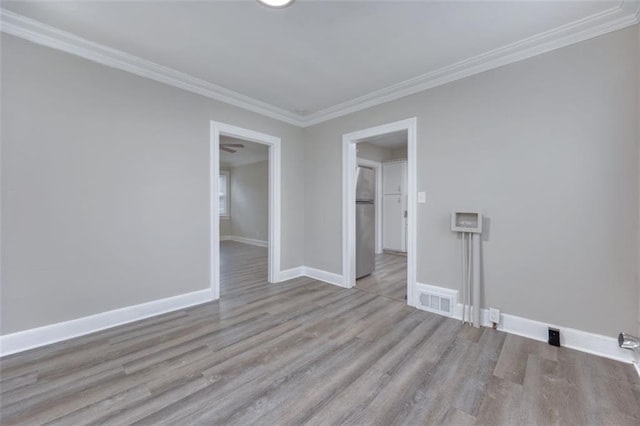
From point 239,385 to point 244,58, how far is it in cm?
276

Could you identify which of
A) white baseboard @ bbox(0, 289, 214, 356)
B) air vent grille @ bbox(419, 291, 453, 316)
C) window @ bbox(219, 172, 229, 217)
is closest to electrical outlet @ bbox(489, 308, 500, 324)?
air vent grille @ bbox(419, 291, 453, 316)

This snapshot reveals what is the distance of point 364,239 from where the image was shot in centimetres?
418

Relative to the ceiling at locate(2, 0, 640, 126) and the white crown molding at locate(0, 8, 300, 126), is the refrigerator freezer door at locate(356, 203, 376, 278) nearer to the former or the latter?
the ceiling at locate(2, 0, 640, 126)

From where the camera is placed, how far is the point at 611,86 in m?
2.01

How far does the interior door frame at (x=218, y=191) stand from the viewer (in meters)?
3.20

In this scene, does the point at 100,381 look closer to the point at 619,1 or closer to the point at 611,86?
the point at 611,86

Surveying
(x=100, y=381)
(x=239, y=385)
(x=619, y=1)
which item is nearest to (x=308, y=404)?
(x=239, y=385)

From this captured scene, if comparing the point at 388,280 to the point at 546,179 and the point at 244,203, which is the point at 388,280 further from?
the point at 244,203

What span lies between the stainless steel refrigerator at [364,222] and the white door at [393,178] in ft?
6.88

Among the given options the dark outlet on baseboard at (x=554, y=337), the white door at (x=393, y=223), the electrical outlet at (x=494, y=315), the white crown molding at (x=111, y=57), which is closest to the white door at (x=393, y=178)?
the white door at (x=393, y=223)

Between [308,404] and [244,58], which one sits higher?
[244,58]

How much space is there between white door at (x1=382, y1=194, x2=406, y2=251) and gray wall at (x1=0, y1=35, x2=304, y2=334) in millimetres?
4571

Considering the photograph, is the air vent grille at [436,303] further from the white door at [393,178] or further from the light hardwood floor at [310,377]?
the white door at [393,178]

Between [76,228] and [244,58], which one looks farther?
[244,58]
